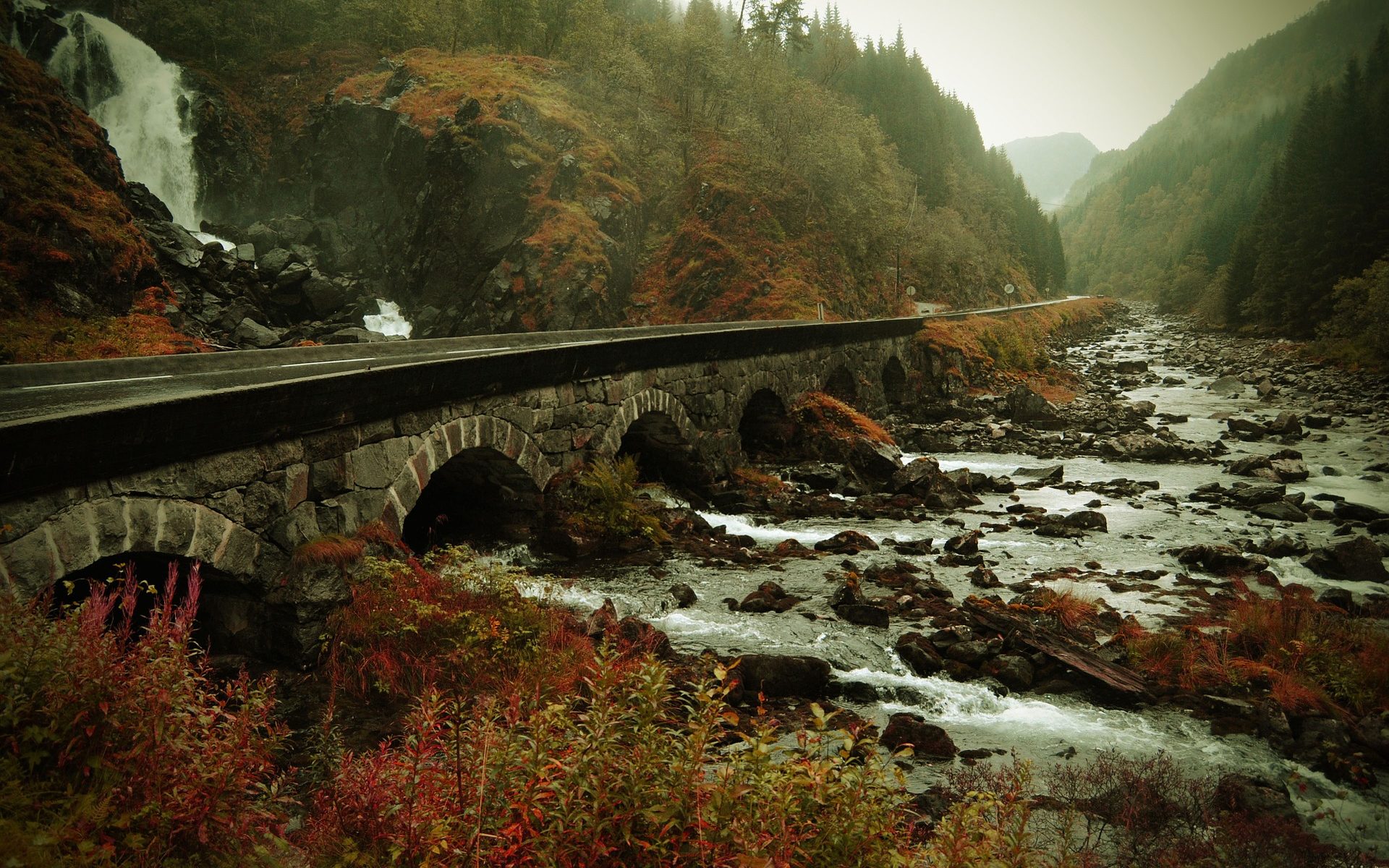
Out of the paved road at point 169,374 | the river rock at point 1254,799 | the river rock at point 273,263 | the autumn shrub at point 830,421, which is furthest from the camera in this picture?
the river rock at point 273,263

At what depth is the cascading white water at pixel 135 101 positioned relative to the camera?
34.5 meters

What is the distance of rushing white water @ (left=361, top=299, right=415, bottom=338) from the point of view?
34625 millimetres

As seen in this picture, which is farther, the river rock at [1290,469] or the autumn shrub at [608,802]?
the river rock at [1290,469]

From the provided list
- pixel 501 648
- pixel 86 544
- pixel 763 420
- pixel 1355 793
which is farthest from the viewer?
pixel 763 420

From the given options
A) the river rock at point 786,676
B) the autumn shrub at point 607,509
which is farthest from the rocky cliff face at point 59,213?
the river rock at point 786,676

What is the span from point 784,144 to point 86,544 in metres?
47.6

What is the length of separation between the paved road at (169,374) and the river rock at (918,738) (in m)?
6.42

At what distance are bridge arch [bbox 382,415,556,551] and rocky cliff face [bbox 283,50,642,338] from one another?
20.9 metres

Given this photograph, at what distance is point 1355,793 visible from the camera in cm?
619

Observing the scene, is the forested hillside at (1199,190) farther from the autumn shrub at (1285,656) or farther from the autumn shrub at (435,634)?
the autumn shrub at (435,634)

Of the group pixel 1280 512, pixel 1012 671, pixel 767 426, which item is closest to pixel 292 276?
pixel 767 426

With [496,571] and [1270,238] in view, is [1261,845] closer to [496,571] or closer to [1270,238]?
[496,571]

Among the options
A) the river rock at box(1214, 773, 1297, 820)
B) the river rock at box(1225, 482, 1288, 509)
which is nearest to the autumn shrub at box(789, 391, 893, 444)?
the river rock at box(1225, 482, 1288, 509)

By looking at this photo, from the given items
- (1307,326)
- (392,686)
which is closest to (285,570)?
(392,686)
